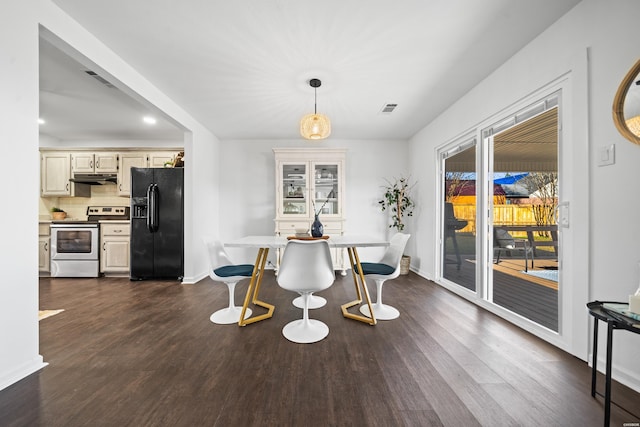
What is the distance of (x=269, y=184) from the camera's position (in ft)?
16.4

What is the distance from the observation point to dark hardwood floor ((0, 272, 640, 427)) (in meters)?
1.31

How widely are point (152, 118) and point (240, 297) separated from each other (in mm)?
3022

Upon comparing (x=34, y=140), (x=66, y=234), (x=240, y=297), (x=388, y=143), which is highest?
(x=388, y=143)

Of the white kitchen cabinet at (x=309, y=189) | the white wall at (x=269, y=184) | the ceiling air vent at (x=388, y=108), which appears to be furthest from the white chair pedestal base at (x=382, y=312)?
the ceiling air vent at (x=388, y=108)

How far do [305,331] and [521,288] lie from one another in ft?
9.89

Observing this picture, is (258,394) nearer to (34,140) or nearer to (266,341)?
(266,341)

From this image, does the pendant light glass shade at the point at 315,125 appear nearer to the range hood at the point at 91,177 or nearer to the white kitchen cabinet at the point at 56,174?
the range hood at the point at 91,177

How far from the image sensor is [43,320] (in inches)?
99.4

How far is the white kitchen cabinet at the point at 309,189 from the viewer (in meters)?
4.61

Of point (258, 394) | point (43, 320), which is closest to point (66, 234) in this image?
point (43, 320)

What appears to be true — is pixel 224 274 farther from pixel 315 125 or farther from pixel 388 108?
pixel 388 108

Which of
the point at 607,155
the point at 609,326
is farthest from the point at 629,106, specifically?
the point at 609,326

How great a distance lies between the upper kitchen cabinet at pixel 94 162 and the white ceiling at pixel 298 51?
868 mm

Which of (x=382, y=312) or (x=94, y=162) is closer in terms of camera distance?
(x=382, y=312)
